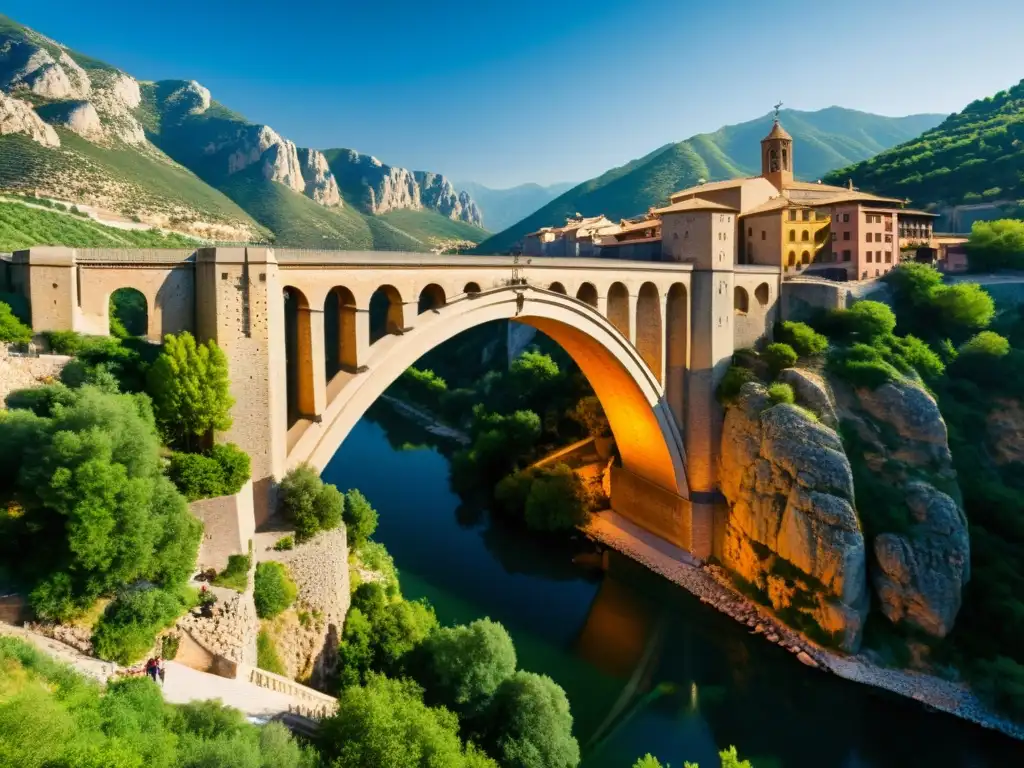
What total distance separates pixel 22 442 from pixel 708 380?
17.7m

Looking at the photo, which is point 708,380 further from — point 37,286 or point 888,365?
point 37,286

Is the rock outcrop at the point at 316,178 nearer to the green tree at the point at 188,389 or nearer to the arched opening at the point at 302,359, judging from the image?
the arched opening at the point at 302,359

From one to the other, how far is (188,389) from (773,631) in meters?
15.2

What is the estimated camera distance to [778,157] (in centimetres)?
3002

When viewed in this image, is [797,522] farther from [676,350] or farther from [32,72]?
[32,72]

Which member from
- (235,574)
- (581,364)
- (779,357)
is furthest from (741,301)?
(235,574)

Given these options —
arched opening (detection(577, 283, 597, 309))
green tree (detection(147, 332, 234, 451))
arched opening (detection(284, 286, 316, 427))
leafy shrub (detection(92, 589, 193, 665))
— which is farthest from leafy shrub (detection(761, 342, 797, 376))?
leafy shrub (detection(92, 589, 193, 665))

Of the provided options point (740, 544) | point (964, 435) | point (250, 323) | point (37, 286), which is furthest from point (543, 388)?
point (37, 286)

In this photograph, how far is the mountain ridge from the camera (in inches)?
2613

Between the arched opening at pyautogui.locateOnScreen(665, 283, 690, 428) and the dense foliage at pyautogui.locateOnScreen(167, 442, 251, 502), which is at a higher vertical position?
the arched opening at pyautogui.locateOnScreen(665, 283, 690, 428)

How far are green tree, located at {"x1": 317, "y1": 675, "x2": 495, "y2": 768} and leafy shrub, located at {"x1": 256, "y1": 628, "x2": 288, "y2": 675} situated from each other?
1537 mm

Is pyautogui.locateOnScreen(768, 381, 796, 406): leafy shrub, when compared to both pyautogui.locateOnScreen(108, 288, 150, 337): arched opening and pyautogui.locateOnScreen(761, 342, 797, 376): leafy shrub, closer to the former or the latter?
pyautogui.locateOnScreen(761, 342, 797, 376): leafy shrub

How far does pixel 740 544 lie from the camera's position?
19859 millimetres

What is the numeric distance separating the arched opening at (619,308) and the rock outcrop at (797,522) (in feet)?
13.5
